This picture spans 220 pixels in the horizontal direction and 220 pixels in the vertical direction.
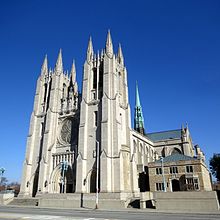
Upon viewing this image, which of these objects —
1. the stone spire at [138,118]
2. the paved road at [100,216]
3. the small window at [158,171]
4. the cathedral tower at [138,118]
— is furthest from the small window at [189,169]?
the stone spire at [138,118]

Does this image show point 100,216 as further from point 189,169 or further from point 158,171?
point 189,169

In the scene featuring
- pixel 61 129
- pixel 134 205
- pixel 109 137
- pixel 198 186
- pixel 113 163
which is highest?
pixel 61 129

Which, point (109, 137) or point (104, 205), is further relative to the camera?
point (109, 137)

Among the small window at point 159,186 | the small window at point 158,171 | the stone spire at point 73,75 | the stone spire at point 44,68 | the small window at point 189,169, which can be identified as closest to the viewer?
the small window at point 189,169

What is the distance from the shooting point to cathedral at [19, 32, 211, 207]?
37.6 meters

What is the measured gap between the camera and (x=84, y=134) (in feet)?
135

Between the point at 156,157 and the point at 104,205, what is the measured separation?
3739 cm

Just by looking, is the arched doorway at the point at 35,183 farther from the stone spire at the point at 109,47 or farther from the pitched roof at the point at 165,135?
the pitched roof at the point at 165,135

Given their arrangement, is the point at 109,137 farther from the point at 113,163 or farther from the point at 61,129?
the point at 61,129

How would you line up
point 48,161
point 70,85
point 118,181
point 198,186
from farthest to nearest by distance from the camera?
point 70,85
point 48,161
point 198,186
point 118,181

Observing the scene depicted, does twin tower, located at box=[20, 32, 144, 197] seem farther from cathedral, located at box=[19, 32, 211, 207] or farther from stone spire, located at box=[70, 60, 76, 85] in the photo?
stone spire, located at box=[70, 60, 76, 85]

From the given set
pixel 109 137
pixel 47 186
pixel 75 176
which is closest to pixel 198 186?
pixel 109 137

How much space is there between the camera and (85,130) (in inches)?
1646

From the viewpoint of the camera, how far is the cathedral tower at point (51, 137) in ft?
140
